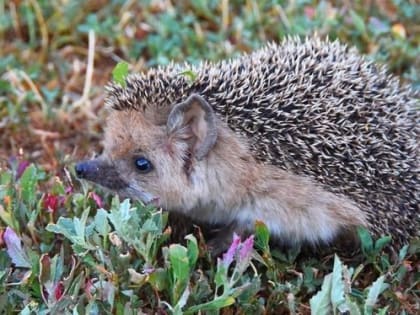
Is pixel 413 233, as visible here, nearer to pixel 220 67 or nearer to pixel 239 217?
pixel 239 217

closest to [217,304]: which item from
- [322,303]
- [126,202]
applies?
[322,303]

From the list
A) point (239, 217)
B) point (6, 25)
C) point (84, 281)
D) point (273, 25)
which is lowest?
point (84, 281)

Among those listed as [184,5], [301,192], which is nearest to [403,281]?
[301,192]

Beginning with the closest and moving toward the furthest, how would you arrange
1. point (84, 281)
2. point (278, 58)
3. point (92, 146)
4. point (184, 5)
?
point (84, 281), point (278, 58), point (92, 146), point (184, 5)

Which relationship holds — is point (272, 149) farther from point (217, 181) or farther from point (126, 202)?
point (126, 202)

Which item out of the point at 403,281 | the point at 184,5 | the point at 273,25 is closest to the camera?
the point at 403,281

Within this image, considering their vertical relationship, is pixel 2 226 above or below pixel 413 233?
below

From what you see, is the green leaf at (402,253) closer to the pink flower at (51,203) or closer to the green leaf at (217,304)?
the green leaf at (217,304)
